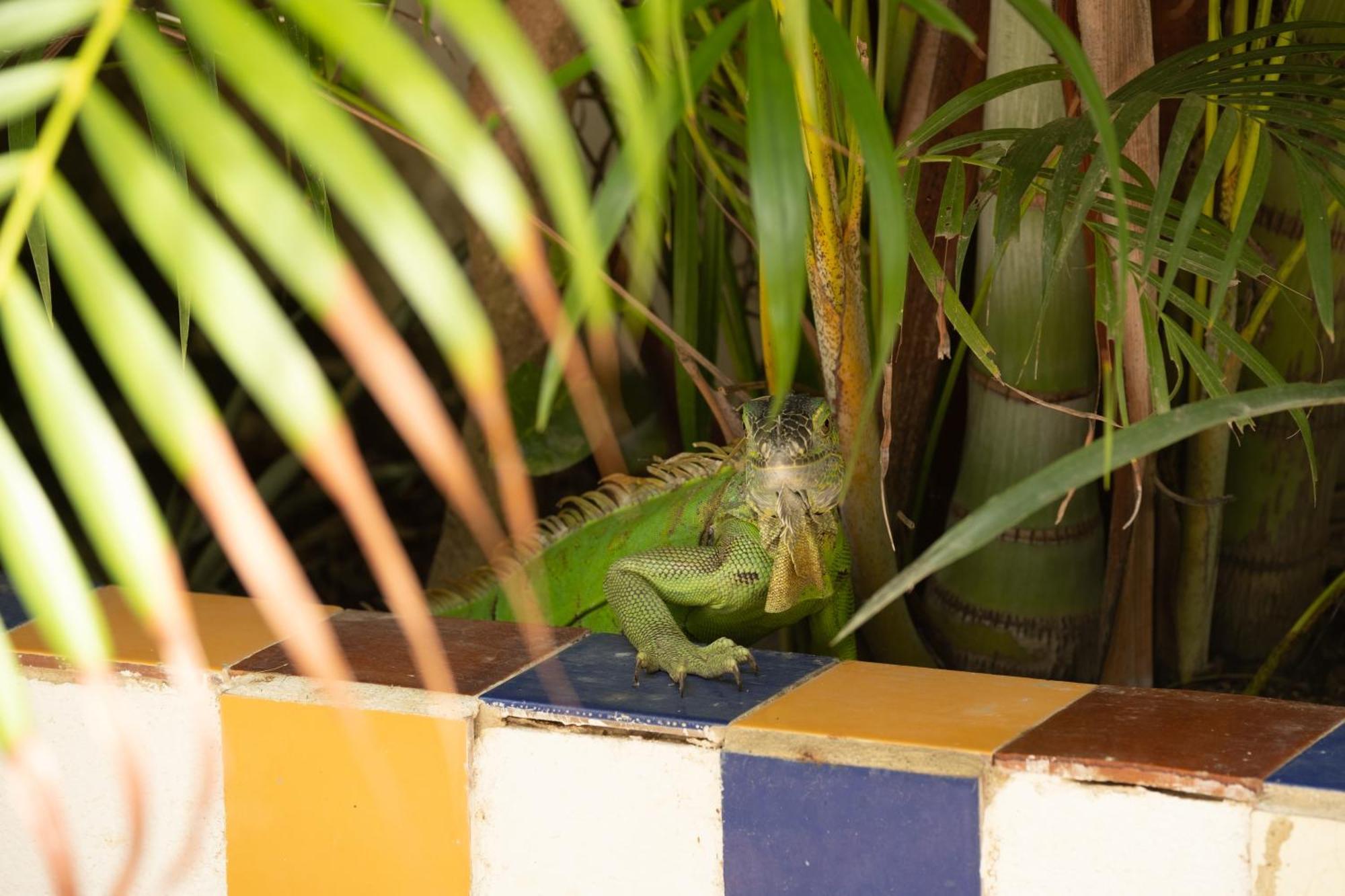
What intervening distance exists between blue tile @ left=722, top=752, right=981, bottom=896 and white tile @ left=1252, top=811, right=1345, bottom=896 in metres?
0.26

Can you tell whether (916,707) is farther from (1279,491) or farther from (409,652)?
(1279,491)

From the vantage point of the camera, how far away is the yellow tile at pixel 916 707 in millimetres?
1445

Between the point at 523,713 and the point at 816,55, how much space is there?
0.79 metres

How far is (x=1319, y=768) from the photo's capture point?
1298 mm

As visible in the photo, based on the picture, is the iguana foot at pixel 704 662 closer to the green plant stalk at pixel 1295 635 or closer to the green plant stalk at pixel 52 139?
the green plant stalk at pixel 1295 635

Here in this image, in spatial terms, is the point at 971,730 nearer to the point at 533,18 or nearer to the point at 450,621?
the point at 450,621

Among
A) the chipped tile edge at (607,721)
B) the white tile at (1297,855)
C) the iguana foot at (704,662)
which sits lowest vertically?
the white tile at (1297,855)

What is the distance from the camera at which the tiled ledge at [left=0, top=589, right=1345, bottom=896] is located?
1331 mm

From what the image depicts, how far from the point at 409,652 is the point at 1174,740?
0.92 meters

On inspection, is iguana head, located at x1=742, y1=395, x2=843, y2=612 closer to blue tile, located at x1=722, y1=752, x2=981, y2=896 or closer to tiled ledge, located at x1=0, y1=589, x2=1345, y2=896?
tiled ledge, located at x1=0, y1=589, x2=1345, y2=896

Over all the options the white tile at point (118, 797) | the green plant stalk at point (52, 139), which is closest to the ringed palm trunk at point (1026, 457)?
the white tile at point (118, 797)

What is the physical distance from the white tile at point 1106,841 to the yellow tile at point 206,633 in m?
0.98

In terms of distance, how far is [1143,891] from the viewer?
4.41 feet

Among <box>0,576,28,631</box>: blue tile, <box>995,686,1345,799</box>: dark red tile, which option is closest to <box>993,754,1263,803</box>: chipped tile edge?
<box>995,686,1345,799</box>: dark red tile
